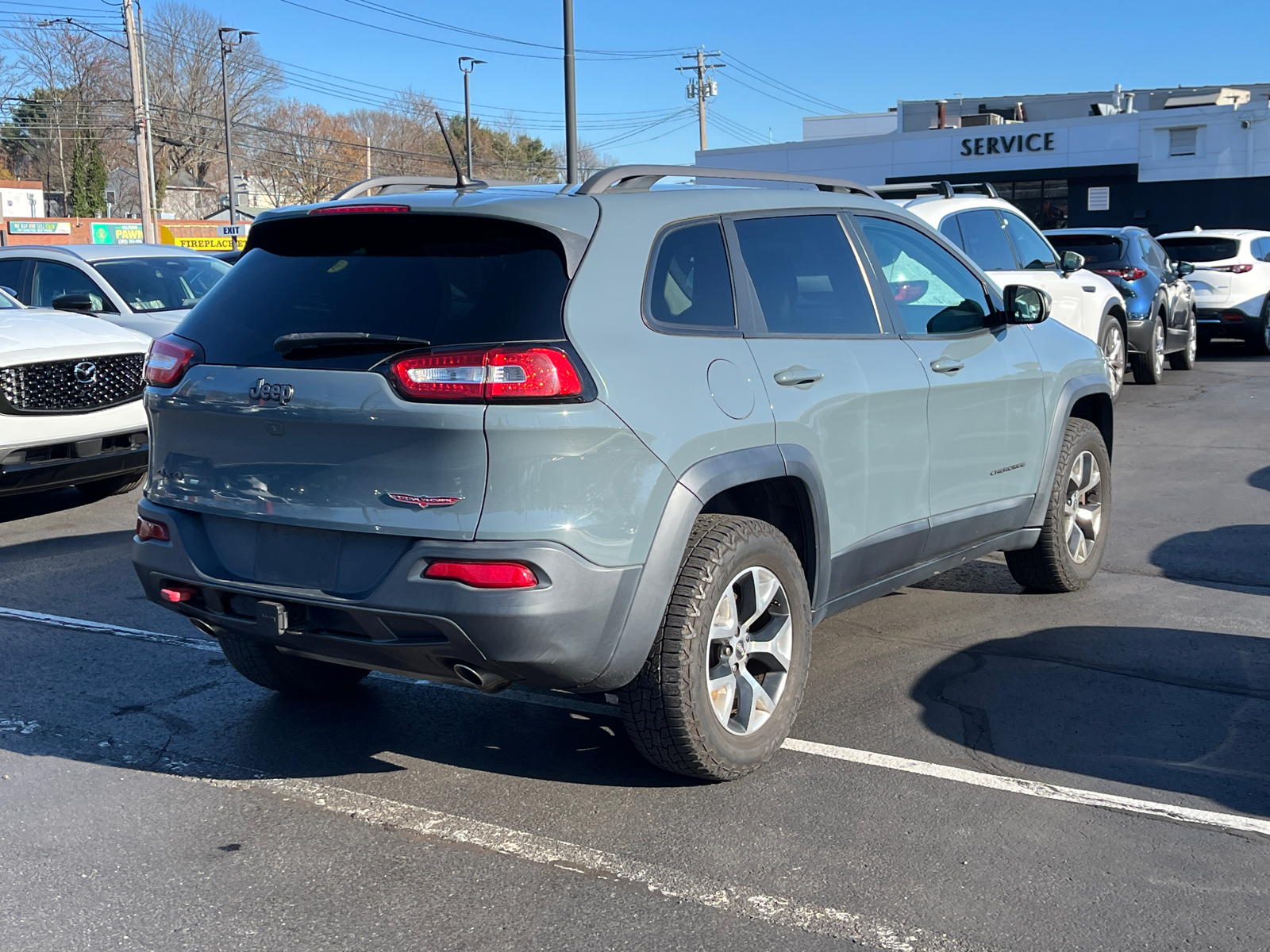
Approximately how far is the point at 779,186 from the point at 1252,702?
2536mm

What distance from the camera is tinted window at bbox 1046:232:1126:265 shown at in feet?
45.3

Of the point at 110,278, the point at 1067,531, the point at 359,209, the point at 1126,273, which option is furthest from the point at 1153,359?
the point at 359,209

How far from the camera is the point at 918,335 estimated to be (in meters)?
4.86

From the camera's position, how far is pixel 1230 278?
56.1 feet

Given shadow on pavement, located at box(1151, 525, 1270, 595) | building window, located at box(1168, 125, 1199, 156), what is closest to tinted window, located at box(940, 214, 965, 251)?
shadow on pavement, located at box(1151, 525, 1270, 595)

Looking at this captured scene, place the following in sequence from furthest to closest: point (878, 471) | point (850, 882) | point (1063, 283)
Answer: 1. point (1063, 283)
2. point (878, 471)
3. point (850, 882)

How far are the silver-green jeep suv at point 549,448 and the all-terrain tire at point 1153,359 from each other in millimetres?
10632

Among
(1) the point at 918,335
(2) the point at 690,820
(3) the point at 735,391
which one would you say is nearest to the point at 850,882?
(2) the point at 690,820

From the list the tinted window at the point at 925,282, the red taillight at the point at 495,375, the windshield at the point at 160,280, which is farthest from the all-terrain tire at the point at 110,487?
the red taillight at the point at 495,375

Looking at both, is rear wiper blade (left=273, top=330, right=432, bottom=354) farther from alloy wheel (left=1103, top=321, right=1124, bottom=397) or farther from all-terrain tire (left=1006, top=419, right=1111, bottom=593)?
alloy wheel (left=1103, top=321, right=1124, bottom=397)

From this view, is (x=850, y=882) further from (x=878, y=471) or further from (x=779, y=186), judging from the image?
(x=779, y=186)

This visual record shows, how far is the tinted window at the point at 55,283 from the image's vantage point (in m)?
11.2

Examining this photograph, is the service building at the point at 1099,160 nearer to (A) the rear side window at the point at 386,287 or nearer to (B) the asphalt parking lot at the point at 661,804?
(B) the asphalt parking lot at the point at 661,804

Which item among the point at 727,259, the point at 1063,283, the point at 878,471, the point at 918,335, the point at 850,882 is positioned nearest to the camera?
the point at 850,882
